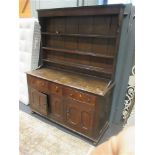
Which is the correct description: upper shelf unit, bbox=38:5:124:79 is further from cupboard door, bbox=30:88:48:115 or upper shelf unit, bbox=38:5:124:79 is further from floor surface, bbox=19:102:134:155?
floor surface, bbox=19:102:134:155

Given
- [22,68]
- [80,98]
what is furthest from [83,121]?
[22,68]

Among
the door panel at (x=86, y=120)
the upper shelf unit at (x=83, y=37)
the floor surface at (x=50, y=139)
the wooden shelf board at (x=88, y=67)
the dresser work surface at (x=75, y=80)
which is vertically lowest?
the floor surface at (x=50, y=139)

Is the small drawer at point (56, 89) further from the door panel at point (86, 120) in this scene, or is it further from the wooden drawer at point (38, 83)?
the door panel at point (86, 120)

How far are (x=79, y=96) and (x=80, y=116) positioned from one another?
27 cm

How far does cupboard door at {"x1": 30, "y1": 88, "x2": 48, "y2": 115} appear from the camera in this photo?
2.28 meters

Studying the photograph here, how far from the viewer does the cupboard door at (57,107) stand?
7.04 ft

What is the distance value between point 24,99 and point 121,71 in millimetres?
1736

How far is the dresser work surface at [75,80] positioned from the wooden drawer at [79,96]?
6 cm

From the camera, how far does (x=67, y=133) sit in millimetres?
2180

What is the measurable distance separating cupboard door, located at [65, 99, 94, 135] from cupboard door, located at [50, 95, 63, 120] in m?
0.11

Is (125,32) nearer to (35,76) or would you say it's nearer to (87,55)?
(87,55)

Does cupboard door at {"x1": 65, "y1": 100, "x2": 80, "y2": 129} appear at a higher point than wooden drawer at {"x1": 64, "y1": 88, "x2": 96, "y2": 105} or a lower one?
lower

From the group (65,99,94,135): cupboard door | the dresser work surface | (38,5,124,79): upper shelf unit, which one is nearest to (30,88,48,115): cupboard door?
the dresser work surface

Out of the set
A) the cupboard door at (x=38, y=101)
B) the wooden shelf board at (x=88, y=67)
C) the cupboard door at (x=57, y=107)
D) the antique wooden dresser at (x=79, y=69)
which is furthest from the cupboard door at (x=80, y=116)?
the wooden shelf board at (x=88, y=67)
